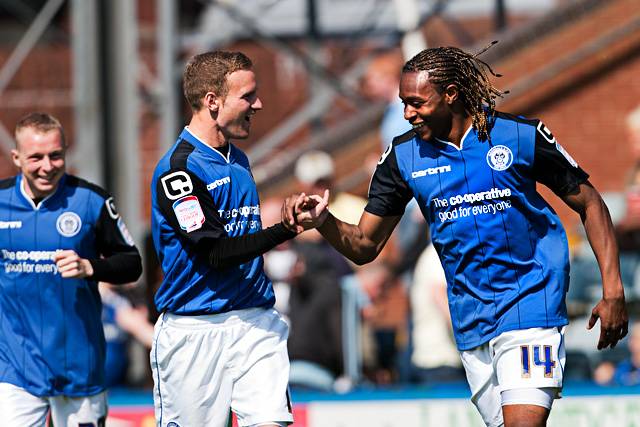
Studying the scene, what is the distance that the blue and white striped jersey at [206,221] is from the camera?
560 centimetres

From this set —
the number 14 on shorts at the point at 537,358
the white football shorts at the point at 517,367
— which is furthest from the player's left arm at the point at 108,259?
the number 14 on shorts at the point at 537,358

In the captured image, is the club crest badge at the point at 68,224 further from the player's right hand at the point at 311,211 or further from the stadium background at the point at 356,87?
the stadium background at the point at 356,87

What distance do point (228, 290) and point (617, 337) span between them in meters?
1.73

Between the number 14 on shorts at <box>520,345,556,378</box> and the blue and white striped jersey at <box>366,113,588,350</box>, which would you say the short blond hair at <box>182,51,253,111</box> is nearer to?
the blue and white striped jersey at <box>366,113,588,350</box>

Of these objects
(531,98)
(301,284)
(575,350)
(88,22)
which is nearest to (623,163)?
(531,98)

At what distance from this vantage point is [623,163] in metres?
12.3

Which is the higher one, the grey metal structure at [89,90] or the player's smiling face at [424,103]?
the grey metal structure at [89,90]

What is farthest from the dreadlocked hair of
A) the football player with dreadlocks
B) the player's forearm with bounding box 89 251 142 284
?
the player's forearm with bounding box 89 251 142 284

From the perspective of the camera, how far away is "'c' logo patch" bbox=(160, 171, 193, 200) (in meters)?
5.57

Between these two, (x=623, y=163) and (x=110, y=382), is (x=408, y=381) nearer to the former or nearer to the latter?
(x=110, y=382)

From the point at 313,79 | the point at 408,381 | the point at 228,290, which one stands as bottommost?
the point at 408,381

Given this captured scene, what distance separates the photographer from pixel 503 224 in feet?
18.4

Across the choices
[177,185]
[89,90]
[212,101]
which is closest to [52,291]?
[177,185]

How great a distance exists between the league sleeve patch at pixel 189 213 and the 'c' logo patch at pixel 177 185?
33mm
